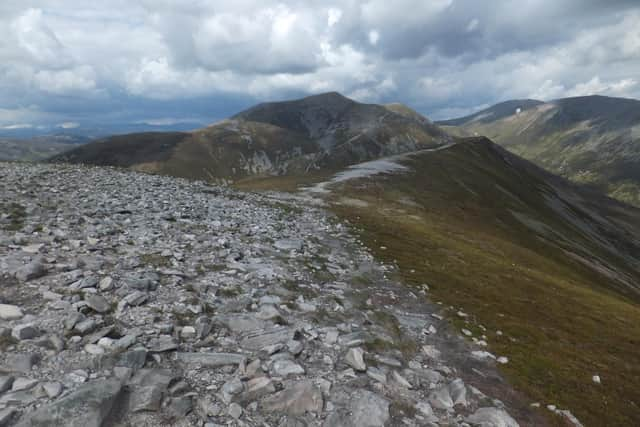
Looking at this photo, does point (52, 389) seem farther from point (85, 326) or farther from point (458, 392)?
point (458, 392)

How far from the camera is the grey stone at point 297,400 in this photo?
343 inches

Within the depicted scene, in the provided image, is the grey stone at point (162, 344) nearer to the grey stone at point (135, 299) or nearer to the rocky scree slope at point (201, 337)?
the rocky scree slope at point (201, 337)

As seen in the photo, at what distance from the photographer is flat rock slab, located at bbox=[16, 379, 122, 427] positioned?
670 cm

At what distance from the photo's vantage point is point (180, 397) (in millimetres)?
8141

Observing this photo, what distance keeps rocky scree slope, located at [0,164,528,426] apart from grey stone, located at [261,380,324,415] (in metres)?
0.03

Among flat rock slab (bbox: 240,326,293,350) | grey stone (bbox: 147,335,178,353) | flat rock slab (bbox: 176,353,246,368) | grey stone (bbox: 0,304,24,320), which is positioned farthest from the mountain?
grey stone (bbox: 0,304,24,320)

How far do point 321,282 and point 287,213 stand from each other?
1924 cm

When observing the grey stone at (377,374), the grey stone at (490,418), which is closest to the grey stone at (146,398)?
the grey stone at (377,374)

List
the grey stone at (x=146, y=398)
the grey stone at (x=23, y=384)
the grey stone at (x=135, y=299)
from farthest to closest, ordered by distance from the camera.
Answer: the grey stone at (x=135, y=299)
the grey stone at (x=146, y=398)
the grey stone at (x=23, y=384)

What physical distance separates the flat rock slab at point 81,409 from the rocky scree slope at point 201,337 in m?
0.03

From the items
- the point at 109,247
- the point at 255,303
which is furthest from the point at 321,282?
the point at 109,247

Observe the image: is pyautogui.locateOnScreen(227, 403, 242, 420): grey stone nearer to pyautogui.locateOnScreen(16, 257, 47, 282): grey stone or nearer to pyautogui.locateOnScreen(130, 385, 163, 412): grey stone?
pyautogui.locateOnScreen(130, 385, 163, 412): grey stone

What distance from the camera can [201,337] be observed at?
35.7 ft

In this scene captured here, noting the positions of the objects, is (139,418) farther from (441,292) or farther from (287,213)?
(287,213)
